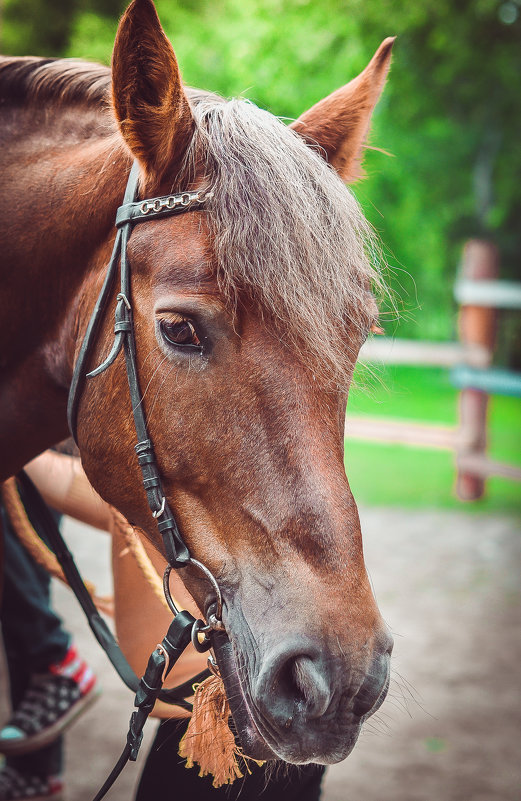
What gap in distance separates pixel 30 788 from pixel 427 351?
5.46 m

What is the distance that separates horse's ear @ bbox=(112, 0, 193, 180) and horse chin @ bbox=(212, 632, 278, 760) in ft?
3.16

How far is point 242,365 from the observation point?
4.07 feet

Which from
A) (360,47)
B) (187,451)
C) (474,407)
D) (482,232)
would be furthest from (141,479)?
(482,232)

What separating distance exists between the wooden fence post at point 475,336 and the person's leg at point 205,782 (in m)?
5.64

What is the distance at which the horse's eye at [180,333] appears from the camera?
127 cm

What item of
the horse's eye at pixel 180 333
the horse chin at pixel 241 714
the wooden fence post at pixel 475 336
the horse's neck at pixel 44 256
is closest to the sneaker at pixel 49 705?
the horse's neck at pixel 44 256

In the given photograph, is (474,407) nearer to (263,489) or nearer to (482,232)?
(263,489)

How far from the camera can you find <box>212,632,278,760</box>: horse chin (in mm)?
1186

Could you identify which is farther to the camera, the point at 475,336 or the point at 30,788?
the point at 475,336

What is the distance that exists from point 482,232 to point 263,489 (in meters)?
17.2

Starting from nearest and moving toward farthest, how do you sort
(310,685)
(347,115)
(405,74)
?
1. (310,685)
2. (347,115)
3. (405,74)

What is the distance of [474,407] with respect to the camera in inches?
269

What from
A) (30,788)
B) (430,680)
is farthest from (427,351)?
(30,788)

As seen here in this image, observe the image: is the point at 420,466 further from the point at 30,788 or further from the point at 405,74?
the point at 30,788
